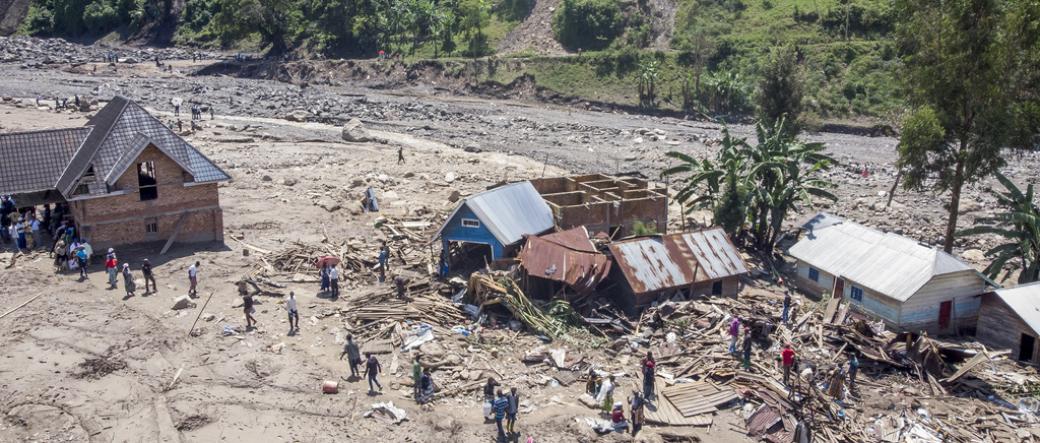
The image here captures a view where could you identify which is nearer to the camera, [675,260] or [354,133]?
[675,260]

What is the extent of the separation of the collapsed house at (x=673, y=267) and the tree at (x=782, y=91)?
36.5ft

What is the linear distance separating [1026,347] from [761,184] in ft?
38.8

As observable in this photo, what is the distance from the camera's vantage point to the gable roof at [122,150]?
93.1ft

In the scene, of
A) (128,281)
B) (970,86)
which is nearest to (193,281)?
(128,281)

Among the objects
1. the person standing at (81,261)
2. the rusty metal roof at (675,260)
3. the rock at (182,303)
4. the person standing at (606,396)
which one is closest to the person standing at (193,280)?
the rock at (182,303)

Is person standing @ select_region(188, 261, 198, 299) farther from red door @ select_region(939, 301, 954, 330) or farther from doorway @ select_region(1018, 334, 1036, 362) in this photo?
doorway @ select_region(1018, 334, 1036, 362)

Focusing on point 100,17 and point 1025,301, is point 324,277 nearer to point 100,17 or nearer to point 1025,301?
point 1025,301

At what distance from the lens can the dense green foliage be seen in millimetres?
32938

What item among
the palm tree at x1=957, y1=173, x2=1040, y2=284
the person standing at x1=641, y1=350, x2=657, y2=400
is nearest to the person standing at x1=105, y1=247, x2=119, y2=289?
the person standing at x1=641, y1=350, x2=657, y2=400

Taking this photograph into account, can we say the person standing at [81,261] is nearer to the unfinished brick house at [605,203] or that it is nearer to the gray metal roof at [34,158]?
the gray metal roof at [34,158]

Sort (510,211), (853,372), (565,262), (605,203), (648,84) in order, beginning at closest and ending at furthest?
(853,372) → (565,262) → (510,211) → (605,203) → (648,84)

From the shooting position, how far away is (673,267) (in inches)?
1098

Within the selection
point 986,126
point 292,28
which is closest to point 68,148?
point 986,126

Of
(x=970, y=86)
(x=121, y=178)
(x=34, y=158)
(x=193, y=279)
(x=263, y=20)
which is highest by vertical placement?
(x=263, y=20)
